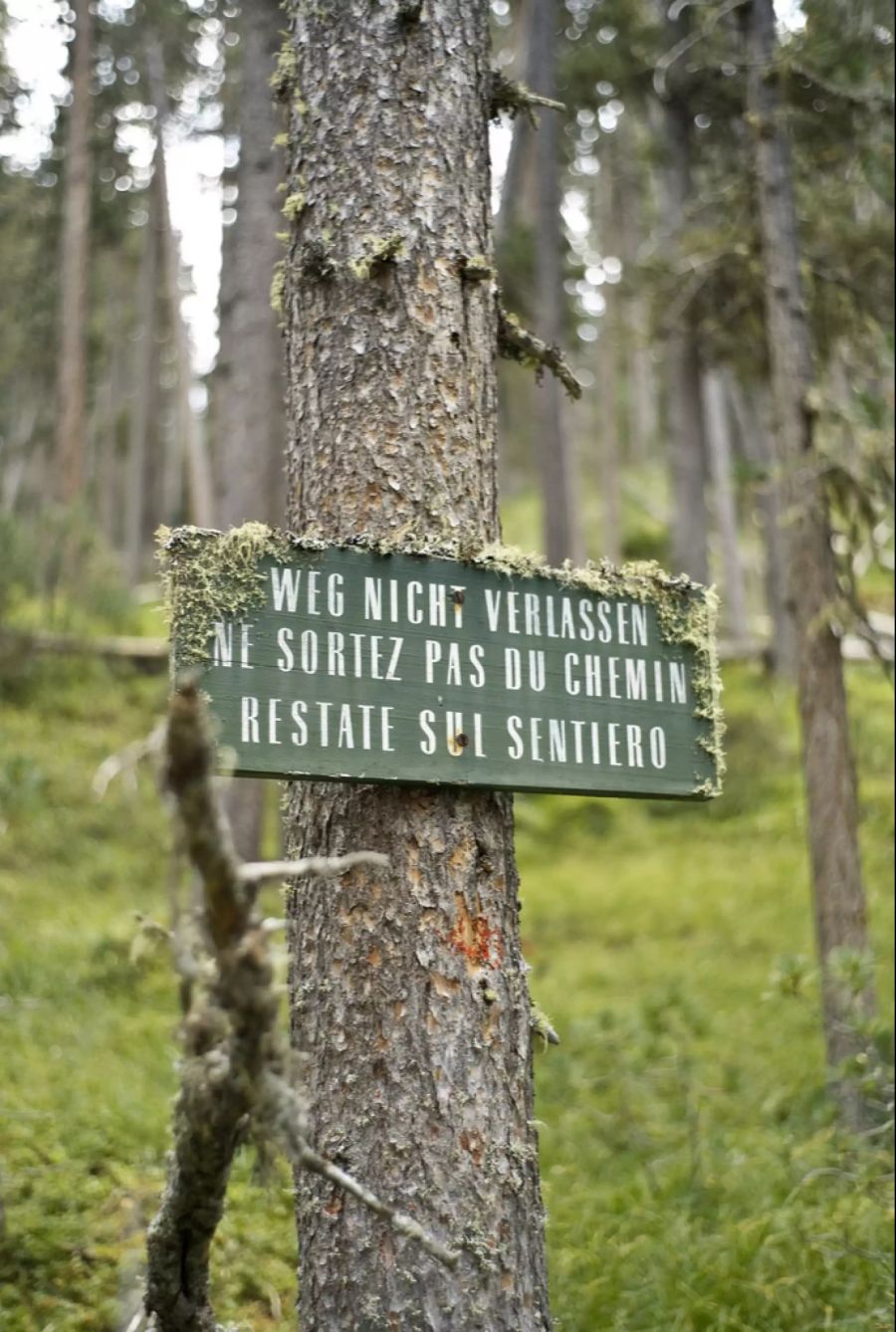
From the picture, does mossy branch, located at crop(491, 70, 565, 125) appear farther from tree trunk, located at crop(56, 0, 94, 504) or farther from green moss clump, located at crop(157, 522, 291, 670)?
tree trunk, located at crop(56, 0, 94, 504)

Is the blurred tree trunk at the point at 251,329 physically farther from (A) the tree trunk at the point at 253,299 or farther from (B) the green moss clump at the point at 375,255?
(B) the green moss clump at the point at 375,255

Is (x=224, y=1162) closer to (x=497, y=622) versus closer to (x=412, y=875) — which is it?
(x=412, y=875)

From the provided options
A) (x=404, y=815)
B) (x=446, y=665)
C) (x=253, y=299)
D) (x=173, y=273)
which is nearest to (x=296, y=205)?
(x=446, y=665)

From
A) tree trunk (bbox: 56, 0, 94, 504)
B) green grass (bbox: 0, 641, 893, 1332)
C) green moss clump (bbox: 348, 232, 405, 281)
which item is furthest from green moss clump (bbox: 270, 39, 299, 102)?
tree trunk (bbox: 56, 0, 94, 504)

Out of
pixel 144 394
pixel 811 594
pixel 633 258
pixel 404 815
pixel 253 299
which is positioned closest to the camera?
pixel 404 815

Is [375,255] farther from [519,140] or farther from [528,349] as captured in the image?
[519,140]

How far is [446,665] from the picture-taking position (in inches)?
114

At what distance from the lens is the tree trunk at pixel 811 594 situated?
639 cm

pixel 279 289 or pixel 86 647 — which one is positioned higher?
pixel 86 647

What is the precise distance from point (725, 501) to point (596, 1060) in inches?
587

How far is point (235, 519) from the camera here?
8.63 m

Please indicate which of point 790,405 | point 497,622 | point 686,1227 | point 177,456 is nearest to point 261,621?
point 497,622

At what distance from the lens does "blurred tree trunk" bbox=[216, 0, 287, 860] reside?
8555mm

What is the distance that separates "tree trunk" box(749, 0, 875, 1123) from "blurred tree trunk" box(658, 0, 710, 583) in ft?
21.2
